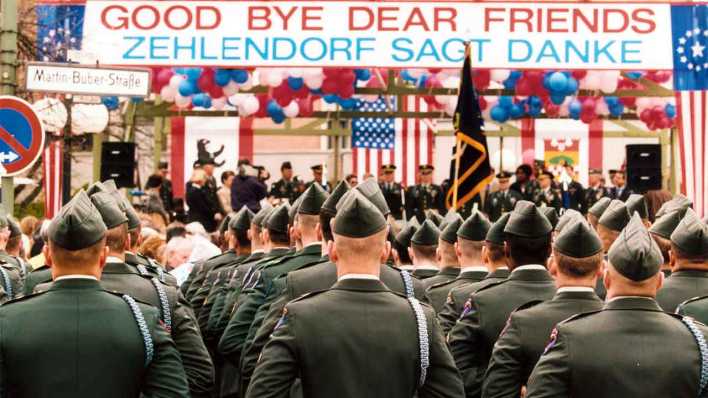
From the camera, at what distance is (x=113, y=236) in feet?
21.2

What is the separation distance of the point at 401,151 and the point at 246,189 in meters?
5.15

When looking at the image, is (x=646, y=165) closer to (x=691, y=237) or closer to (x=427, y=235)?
(x=427, y=235)

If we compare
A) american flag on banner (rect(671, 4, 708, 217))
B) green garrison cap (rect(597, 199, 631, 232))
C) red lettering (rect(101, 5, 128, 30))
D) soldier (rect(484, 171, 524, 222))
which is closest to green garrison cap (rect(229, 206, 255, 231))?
green garrison cap (rect(597, 199, 631, 232))

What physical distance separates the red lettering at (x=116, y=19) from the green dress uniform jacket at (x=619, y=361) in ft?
47.4

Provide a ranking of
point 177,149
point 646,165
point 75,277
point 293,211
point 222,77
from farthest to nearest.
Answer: point 177,149 → point 646,165 → point 222,77 → point 293,211 → point 75,277

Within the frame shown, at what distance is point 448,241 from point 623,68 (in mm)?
10459

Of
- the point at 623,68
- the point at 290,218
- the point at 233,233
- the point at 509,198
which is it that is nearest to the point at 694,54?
the point at 623,68

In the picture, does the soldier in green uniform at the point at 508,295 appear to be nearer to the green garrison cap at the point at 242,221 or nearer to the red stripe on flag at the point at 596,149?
the green garrison cap at the point at 242,221

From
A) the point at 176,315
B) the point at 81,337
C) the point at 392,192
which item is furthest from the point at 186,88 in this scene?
the point at 81,337

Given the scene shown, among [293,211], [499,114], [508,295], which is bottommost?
[508,295]

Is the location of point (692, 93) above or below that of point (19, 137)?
above

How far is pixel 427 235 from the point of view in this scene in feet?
30.7

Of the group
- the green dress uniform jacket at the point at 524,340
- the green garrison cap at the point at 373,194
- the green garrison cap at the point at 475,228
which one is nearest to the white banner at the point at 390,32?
the green garrison cap at the point at 475,228

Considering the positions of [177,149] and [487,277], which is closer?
[487,277]
